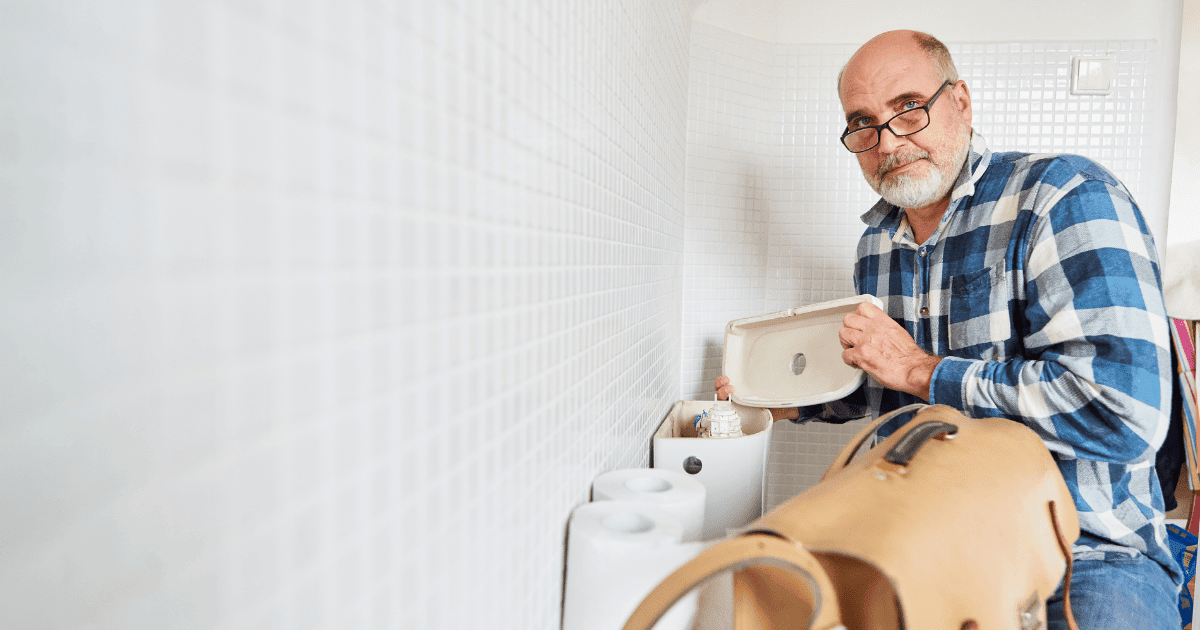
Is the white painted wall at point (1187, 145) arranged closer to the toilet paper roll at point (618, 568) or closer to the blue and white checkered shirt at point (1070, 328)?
the blue and white checkered shirt at point (1070, 328)

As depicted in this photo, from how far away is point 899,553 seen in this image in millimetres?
437

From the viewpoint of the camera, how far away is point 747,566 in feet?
1.31

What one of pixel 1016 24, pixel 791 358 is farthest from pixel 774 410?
pixel 1016 24

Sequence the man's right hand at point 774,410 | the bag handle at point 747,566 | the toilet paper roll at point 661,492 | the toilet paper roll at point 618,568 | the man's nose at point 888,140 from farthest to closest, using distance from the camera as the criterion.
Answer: the man's right hand at point 774,410 → the man's nose at point 888,140 → the toilet paper roll at point 661,492 → the toilet paper roll at point 618,568 → the bag handle at point 747,566

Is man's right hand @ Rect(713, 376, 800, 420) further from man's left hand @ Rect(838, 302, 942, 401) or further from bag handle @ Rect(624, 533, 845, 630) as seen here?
bag handle @ Rect(624, 533, 845, 630)

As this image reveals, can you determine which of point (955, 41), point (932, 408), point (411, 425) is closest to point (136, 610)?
point (411, 425)

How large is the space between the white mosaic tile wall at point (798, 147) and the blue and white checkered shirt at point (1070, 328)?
1.92 ft

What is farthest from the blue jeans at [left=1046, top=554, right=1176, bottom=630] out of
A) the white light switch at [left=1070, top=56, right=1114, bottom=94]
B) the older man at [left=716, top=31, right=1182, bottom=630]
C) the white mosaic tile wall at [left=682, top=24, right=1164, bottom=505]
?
the white light switch at [left=1070, top=56, right=1114, bottom=94]

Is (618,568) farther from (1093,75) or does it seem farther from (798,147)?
(1093,75)

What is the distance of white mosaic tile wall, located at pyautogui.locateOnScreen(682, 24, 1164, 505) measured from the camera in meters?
1.60

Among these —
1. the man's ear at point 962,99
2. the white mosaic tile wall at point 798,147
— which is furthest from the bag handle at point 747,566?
the white mosaic tile wall at point 798,147

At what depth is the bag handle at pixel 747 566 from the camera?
394mm

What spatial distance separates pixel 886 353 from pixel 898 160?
1.09ft

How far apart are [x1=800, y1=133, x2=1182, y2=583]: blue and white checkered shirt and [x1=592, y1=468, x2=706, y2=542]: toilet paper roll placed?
48cm
